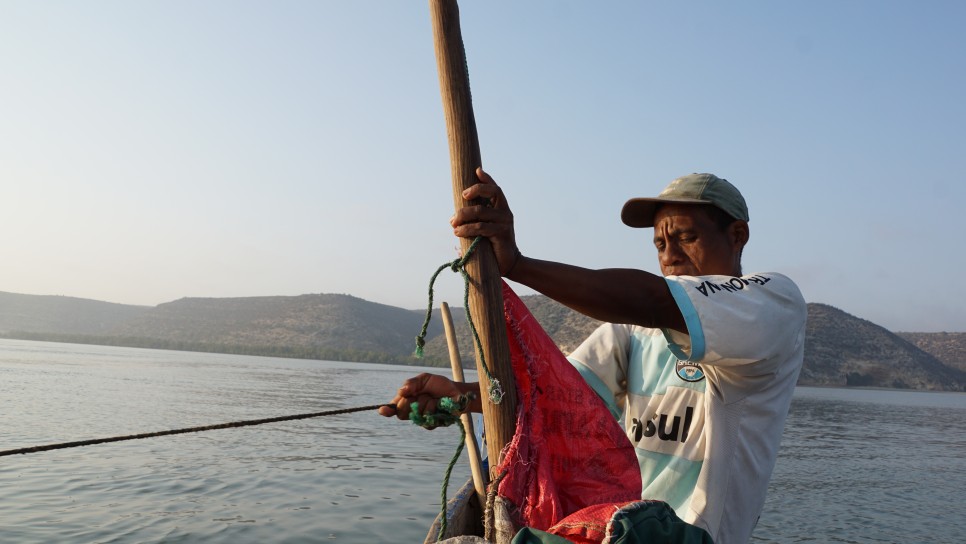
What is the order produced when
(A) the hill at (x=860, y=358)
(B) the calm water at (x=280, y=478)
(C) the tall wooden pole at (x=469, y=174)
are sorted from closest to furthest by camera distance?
1. (C) the tall wooden pole at (x=469, y=174)
2. (B) the calm water at (x=280, y=478)
3. (A) the hill at (x=860, y=358)

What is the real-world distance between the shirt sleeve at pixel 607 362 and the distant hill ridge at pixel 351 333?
54574mm

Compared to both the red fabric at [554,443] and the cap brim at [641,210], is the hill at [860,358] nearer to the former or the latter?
the cap brim at [641,210]

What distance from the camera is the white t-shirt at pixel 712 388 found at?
2.08 meters

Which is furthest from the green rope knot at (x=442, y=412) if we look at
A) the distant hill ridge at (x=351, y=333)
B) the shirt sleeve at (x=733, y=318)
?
the distant hill ridge at (x=351, y=333)

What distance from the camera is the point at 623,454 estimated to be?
248 cm

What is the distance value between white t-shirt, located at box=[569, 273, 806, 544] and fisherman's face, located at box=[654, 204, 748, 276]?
39 centimetres

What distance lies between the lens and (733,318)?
6.76ft

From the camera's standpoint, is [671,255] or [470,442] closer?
[470,442]

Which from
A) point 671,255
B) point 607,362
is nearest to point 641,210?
point 671,255

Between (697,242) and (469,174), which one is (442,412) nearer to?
(469,174)

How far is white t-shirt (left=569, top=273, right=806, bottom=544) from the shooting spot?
6.84 feet

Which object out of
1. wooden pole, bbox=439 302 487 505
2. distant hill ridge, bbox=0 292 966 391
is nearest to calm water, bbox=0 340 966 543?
wooden pole, bbox=439 302 487 505

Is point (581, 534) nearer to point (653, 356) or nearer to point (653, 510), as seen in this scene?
point (653, 510)

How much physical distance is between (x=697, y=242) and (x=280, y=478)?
537 inches
